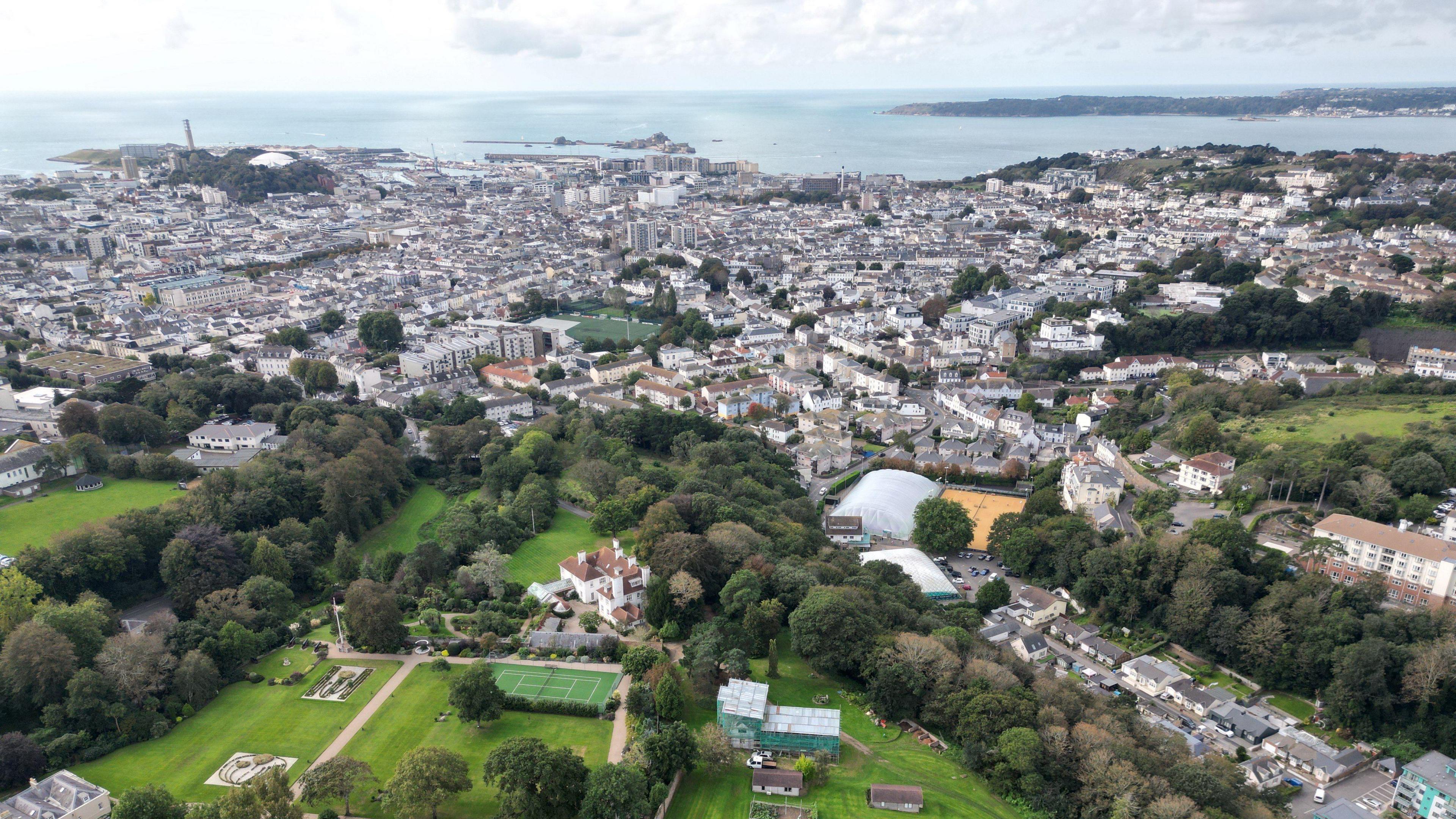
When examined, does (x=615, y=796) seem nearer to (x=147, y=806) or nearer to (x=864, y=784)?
(x=864, y=784)

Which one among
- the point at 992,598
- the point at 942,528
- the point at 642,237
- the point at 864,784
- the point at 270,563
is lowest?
the point at 992,598

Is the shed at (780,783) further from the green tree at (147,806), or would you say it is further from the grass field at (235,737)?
the green tree at (147,806)

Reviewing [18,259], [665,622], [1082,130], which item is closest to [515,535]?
[665,622]

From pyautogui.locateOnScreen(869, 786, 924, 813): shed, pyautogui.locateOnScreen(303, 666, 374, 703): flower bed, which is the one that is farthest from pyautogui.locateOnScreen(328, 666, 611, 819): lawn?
pyautogui.locateOnScreen(869, 786, 924, 813): shed

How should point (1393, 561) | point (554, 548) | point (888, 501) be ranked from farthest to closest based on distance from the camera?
point (888, 501)
point (554, 548)
point (1393, 561)

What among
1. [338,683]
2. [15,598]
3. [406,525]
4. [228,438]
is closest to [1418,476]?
[338,683]

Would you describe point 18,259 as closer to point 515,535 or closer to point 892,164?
point 515,535
